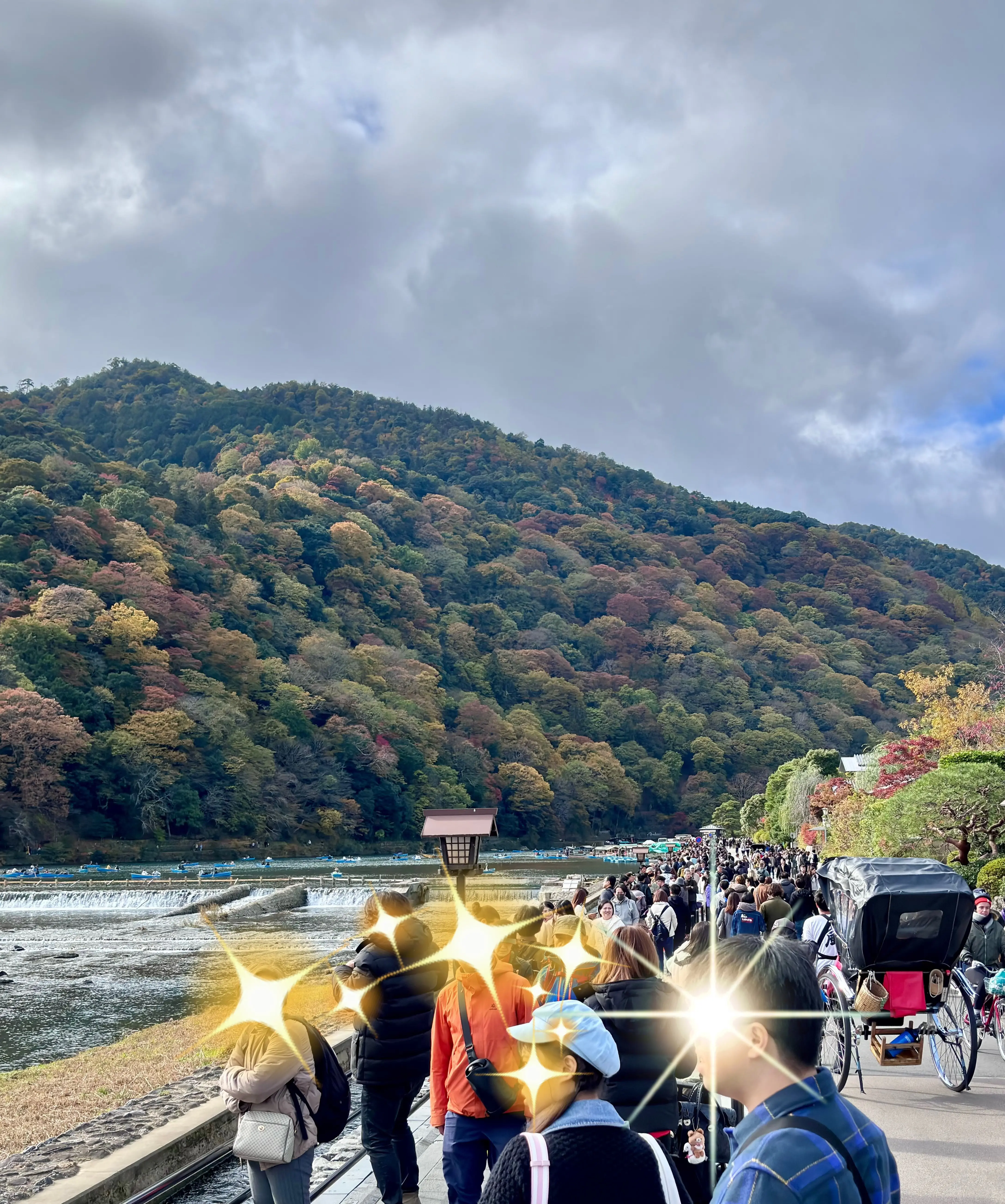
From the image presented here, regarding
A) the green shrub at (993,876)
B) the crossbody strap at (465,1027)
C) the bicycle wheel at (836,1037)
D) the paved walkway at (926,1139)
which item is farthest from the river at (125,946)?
the green shrub at (993,876)

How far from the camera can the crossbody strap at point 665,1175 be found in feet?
6.70

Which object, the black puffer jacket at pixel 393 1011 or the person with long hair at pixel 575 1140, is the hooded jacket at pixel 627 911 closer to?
the black puffer jacket at pixel 393 1011

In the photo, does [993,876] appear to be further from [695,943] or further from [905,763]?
[905,763]

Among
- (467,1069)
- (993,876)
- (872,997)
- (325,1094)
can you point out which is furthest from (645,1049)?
(993,876)

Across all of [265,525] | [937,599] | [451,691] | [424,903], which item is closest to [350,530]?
[265,525]

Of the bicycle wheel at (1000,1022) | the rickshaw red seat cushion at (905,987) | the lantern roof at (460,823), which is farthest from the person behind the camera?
the lantern roof at (460,823)

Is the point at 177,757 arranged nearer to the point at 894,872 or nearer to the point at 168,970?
the point at 168,970

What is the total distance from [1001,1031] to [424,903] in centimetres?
2557

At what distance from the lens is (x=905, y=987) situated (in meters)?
6.04

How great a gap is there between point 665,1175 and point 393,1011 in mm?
3067

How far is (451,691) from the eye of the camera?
297 ft

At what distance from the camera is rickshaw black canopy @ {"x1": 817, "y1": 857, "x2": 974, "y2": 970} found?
589 centimetres

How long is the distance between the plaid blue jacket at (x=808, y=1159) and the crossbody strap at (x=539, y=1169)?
1.34 ft

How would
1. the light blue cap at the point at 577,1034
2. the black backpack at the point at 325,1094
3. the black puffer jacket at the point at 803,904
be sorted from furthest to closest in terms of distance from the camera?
the black puffer jacket at the point at 803,904 → the black backpack at the point at 325,1094 → the light blue cap at the point at 577,1034
